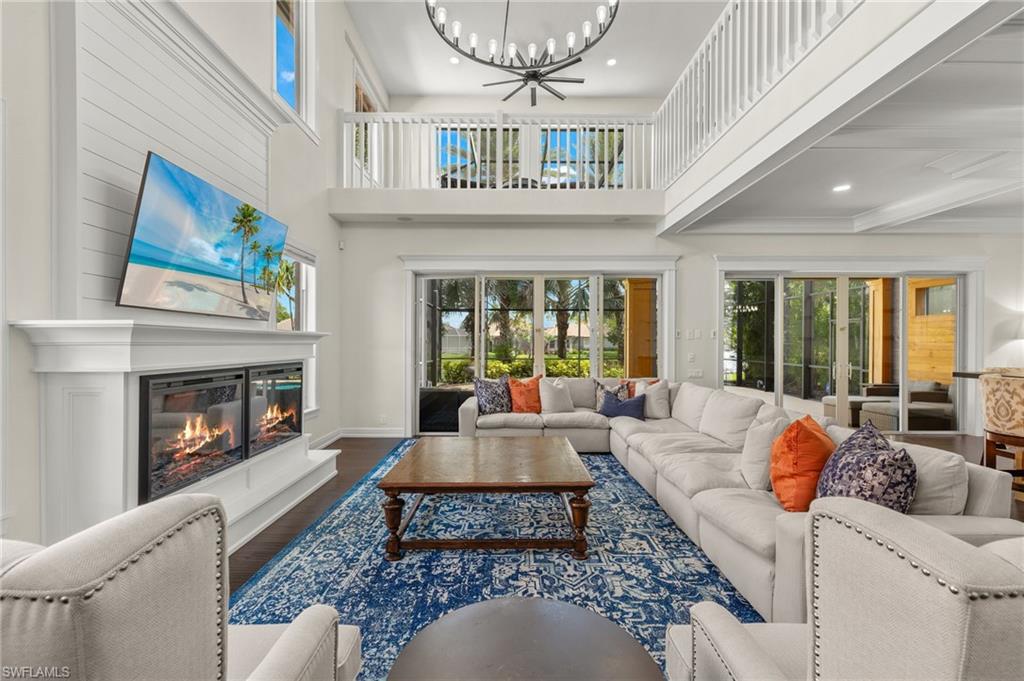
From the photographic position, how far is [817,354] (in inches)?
244

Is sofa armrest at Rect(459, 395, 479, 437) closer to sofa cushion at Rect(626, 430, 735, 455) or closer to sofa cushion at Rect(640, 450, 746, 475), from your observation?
sofa cushion at Rect(626, 430, 735, 455)

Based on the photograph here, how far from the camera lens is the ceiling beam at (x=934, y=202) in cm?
427

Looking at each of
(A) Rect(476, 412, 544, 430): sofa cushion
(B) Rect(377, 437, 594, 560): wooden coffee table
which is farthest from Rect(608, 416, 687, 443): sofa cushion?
(B) Rect(377, 437, 594, 560): wooden coffee table

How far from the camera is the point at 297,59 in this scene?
4.84 metres

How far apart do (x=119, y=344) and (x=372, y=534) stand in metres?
1.71

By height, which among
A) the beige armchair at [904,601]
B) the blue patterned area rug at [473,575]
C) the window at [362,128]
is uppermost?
the window at [362,128]

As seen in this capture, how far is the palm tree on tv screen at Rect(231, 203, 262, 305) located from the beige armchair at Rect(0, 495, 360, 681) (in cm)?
299

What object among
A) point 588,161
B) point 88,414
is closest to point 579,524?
point 88,414

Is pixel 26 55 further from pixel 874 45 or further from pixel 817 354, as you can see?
pixel 817 354

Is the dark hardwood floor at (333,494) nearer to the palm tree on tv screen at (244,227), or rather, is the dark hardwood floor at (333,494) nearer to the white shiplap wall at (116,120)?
the white shiplap wall at (116,120)

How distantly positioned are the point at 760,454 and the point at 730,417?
4.05ft

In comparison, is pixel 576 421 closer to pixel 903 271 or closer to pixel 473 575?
pixel 473 575

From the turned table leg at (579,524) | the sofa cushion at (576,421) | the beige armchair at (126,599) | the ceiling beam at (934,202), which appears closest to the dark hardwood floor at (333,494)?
the turned table leg at (579,524)

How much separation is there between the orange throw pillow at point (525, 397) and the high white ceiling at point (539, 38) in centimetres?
451
